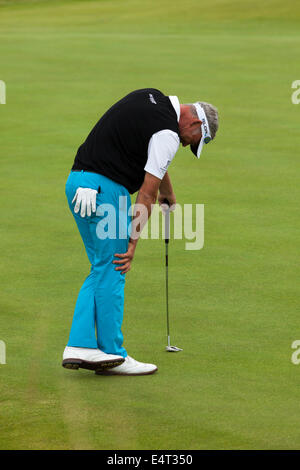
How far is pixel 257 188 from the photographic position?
13.2 meters

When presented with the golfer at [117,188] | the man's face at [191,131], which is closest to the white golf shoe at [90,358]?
the golfer at [117,188]

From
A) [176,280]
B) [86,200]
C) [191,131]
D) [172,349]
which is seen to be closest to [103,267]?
[86,200]

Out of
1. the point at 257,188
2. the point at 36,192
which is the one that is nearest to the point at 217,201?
the point at 257,188

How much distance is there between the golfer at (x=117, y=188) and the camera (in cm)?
671

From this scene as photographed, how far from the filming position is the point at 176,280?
9.37m

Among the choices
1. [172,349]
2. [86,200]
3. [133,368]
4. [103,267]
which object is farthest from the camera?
[172,349]

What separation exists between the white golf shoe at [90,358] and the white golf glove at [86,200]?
3.11 ft

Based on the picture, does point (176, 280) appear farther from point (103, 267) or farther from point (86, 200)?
point (86, 200)

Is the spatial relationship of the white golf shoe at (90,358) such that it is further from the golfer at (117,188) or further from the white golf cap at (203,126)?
the white golf cap at (203,126)

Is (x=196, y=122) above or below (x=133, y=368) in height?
above

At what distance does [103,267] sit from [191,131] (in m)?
1.10

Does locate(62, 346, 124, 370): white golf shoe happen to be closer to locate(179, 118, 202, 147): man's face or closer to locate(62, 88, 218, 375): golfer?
locate(62, 88, 218, 375): golfer

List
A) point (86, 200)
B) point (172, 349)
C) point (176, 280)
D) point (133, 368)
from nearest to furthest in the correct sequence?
point (86, 200) → point (133, 368) → point (172, 349) → point (176, 280)
